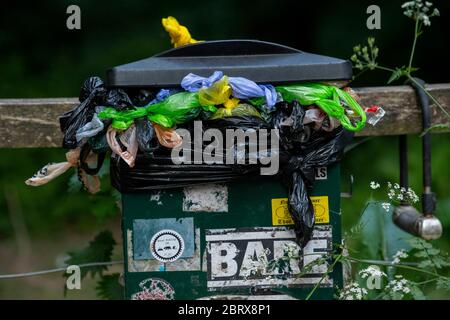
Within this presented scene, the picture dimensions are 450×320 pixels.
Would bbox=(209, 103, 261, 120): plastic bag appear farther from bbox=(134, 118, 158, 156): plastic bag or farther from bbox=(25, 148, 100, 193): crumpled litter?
bbox=(25, 148, 100, 193): crumpled litter

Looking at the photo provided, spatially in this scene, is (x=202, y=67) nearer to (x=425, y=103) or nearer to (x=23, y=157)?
(x=425, y=103)

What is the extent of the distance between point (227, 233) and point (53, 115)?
87cm

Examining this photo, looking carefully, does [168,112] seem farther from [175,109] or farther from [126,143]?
[126,143]

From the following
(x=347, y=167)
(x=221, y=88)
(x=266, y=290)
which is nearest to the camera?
(x=221, y=88)

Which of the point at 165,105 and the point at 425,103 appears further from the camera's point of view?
the point at 425,103

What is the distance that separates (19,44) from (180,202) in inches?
186

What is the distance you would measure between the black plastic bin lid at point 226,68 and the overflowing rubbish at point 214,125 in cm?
4

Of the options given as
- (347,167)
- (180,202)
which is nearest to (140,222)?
(180,202)

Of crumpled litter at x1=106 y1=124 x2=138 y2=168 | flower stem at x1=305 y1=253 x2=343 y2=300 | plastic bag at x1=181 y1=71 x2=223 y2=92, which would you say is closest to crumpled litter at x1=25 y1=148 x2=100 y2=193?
crumpled litter at x1=106 y1=124 x2=138 y2=168

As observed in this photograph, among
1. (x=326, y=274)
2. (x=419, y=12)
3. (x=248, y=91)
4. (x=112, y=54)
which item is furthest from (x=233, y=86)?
(x=112, y=54)

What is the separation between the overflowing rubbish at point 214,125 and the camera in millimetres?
2631

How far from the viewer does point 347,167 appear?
645 centimetres

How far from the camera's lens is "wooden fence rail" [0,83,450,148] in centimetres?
313

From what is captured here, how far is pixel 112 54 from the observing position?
6.73m
